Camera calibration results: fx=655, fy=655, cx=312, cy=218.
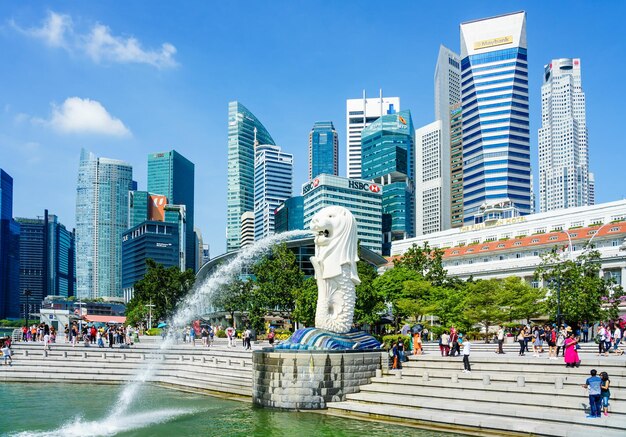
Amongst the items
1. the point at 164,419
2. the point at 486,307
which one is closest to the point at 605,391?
the point at 164,419

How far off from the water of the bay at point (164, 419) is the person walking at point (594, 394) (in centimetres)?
437

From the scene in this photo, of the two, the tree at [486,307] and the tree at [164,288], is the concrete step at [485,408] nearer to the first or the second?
the tree at [486,307]

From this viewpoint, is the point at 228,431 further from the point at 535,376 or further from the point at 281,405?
the point at 535,376

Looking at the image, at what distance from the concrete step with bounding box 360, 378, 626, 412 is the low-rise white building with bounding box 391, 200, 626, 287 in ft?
146

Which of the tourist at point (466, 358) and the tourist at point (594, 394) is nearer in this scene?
the tourist at point (594, 394)

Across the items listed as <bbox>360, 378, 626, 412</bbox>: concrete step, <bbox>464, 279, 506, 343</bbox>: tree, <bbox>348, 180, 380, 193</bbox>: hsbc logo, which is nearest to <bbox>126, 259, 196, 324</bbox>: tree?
<bbox>464, 279, 506, 343</bbox>: tree

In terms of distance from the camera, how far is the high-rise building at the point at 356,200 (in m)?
172

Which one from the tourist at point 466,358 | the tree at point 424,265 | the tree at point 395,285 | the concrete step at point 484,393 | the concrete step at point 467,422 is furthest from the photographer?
the tree at point 424,265

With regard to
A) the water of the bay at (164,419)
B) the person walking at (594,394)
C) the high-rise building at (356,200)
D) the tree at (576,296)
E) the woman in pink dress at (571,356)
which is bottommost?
the water of the bay at (164,419)

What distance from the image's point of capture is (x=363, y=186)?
588 feet

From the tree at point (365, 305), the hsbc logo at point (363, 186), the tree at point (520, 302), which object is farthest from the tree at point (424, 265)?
the hsbc logo at point (363, 186)

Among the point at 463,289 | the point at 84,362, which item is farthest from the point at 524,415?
the point at 463,289

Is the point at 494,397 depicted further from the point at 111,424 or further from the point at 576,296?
the point at 576,296

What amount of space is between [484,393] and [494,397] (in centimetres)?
63
